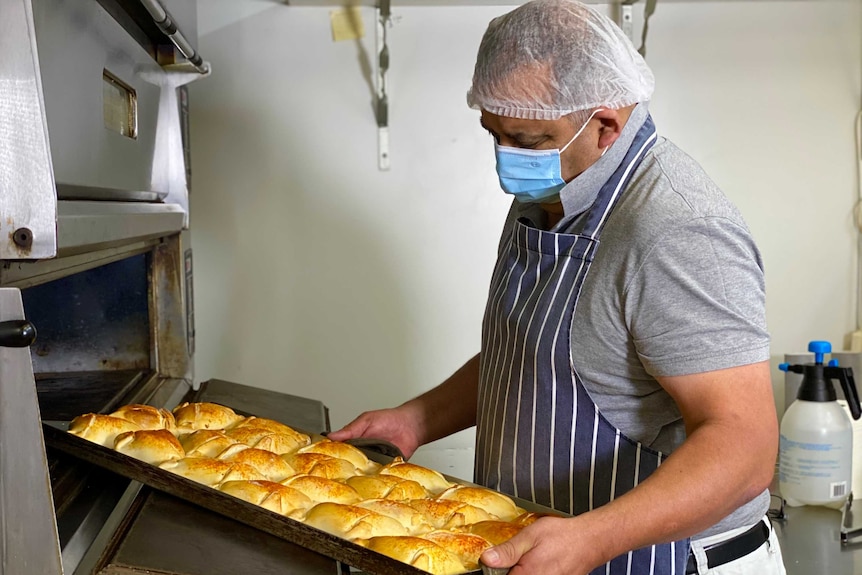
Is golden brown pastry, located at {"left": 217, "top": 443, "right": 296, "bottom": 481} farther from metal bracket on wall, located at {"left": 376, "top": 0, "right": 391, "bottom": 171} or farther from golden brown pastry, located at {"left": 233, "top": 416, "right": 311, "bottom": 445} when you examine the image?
metal bracket on wall, located at {"left": 376, "top": 0, "right": 391, "bottom": 171}

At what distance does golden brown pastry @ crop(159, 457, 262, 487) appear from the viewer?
3.33 feet

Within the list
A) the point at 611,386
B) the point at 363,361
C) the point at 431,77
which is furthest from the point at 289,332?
the point at 611,386

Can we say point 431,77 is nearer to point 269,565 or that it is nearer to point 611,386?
point 611,386

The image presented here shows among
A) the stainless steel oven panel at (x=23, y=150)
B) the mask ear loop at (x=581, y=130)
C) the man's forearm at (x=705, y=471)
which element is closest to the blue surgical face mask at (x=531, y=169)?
the mask ear loop at (x=581, y=130)

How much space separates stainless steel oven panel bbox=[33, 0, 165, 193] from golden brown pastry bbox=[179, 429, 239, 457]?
0.35 meters

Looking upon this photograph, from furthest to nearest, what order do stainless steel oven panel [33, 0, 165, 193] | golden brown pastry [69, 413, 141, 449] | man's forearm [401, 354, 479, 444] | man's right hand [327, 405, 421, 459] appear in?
man's forearm [401, 354, 479, 444], man's right hand [327, 405, 421, 459], golden brown pastry [69, 413, 141, 449], stainless steel oven panel [33, 0, 165, 193]

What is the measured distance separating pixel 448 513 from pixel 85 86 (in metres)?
0.64

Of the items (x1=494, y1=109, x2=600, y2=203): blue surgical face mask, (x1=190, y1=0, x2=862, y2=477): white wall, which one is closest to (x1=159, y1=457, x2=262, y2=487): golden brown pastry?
(x1=494, y1=109, x2=600, y2=203): blue surgical face mask

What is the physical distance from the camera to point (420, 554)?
34.5 inches

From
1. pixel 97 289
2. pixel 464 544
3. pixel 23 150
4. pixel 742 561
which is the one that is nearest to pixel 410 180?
pixel 97 289

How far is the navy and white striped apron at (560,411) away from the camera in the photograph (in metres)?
1.18

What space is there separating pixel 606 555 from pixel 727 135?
1.70 m

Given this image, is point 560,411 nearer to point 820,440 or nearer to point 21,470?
point 21,470

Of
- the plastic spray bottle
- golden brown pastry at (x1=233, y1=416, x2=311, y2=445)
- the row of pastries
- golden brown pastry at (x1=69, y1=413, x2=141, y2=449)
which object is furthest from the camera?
the plastic spray bottle
